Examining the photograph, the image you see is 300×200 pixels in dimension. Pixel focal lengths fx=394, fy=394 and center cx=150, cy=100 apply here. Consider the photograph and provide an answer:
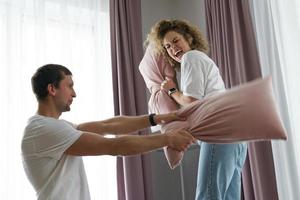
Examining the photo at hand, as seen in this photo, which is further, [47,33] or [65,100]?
[47,33]

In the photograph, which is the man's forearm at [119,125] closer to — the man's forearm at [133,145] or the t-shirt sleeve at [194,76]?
the t-shirt sleeve at [194,76]

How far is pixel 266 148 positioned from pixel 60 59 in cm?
162

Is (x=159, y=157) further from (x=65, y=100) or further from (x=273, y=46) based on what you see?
(x=65, y=100)

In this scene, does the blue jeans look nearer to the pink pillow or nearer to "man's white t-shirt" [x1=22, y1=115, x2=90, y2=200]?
the pink pillow

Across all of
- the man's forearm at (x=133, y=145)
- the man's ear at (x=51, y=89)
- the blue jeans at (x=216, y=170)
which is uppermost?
the man's ear at (x=51, y=89)

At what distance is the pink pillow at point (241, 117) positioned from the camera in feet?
5.21

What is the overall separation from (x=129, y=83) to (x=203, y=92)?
1.31 meters

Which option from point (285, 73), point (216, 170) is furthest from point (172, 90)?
point (285, 73)

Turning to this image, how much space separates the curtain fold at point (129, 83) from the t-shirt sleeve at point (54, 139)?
139cm

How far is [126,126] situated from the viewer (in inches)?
82.0

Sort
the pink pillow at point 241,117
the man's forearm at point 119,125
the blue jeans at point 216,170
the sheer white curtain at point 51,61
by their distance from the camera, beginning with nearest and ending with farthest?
the pink pillow at point 241,117 < the blue jeans at point 216,170 < the man's forearm at point 119,125 < the sheer white curtain at point 51,61

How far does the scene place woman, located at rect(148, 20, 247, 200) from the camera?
1.82 metres

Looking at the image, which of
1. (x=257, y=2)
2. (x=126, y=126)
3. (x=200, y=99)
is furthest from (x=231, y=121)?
(x=257, y=2)

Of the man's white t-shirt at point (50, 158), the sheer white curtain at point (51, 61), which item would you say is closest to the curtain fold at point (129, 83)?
the sheer white curtain at point (51, 61)
